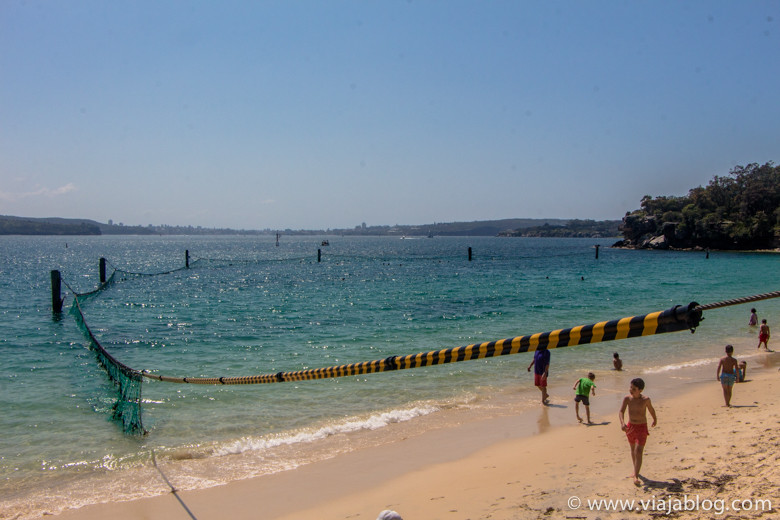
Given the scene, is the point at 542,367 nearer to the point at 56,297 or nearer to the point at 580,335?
the point at 580,335

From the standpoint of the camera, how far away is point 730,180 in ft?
416

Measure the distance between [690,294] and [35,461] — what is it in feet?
145

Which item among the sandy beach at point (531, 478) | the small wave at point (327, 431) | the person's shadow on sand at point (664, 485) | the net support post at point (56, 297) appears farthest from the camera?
the net support post at point (56, 297)

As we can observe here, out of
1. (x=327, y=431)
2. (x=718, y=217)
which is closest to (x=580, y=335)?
(x=327, y=431)

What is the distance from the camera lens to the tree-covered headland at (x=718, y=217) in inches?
4119

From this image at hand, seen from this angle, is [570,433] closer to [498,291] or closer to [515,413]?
[515,413]

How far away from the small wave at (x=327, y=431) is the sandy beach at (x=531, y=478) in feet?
4.41

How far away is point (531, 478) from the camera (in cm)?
844

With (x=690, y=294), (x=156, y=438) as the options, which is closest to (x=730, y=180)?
(x=690, y=294)

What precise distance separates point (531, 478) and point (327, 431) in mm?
5094

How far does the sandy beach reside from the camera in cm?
663

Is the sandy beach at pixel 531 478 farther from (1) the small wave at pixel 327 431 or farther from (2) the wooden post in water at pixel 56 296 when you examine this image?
(2) the wooden post in water at pixel 56 296

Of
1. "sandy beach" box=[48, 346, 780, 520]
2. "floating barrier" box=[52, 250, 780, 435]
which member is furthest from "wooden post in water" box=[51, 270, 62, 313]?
"floating barrier" box=[52, 250, 780, 435]

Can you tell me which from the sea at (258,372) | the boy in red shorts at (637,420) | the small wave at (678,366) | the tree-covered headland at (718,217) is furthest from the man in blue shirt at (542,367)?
the tree-covered headland at (718,217)
